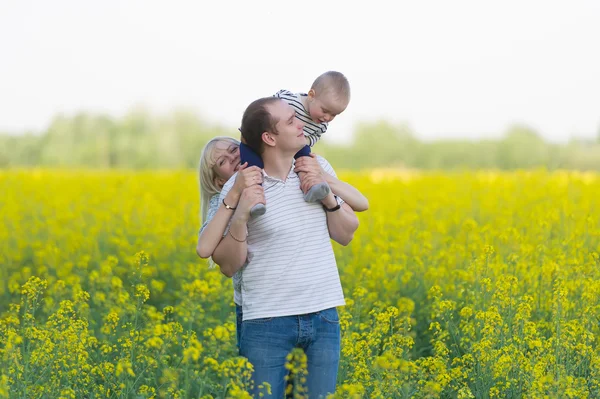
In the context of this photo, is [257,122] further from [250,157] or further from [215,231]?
[215,231]

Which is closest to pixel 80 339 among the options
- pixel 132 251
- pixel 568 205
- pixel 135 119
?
pixel 132 251

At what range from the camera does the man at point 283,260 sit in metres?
3.25

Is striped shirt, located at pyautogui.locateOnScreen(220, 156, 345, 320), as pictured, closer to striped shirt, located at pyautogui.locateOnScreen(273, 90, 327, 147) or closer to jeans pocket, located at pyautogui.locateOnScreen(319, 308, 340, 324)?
jeans pocket, located at pyautogui.locateOnScreen(319, 308, 340, 324)

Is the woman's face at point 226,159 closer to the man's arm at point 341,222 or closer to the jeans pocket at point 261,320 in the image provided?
the man's arm at point 341,222

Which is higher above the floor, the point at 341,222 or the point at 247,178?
the point at 247,178

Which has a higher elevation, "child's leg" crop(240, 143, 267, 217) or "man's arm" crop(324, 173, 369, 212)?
"child's leg" crop(240, 143, 267, 217)

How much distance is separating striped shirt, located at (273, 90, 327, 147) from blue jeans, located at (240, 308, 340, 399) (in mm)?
955

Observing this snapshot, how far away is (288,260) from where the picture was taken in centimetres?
330

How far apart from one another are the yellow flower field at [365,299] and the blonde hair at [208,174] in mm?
607

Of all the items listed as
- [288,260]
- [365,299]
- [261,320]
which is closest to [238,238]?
[288,260]

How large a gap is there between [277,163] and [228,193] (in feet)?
0.77

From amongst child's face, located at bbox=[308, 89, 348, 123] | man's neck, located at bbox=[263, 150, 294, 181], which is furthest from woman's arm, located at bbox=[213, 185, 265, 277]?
child's face, located at bbox=[308, 89, 348, 123]

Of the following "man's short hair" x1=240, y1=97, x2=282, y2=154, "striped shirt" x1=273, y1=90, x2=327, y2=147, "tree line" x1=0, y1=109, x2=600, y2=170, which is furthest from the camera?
"tree line" x1=0, y1=109, x2=600, y2=170

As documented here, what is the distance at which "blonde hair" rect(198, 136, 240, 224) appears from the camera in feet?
12.5
